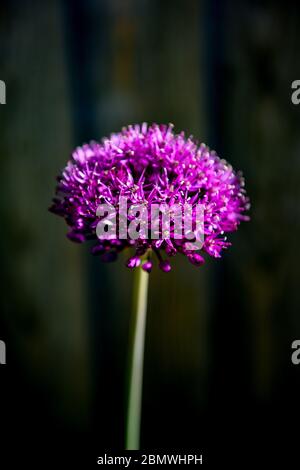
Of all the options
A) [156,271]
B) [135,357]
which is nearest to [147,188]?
[135,357]

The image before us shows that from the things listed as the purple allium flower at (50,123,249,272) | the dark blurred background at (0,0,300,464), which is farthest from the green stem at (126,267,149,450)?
the dark blurred background at (0,0,300,464)

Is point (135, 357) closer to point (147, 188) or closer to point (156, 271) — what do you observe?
point (147, 188)

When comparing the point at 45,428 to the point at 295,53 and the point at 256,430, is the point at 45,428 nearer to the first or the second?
the point at 256,430

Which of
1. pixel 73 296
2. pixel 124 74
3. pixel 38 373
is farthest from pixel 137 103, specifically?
pixel 38 373

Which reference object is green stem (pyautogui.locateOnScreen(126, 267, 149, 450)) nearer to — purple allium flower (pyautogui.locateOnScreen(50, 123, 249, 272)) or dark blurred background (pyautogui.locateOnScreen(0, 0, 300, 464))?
purple allium flower (pyautogui.locateOnScreen(50, 123, 249, 272))

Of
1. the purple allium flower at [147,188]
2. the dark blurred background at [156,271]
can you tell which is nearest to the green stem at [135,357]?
the purple allium flower at [147,188]

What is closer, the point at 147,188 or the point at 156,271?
the point at 147,188
